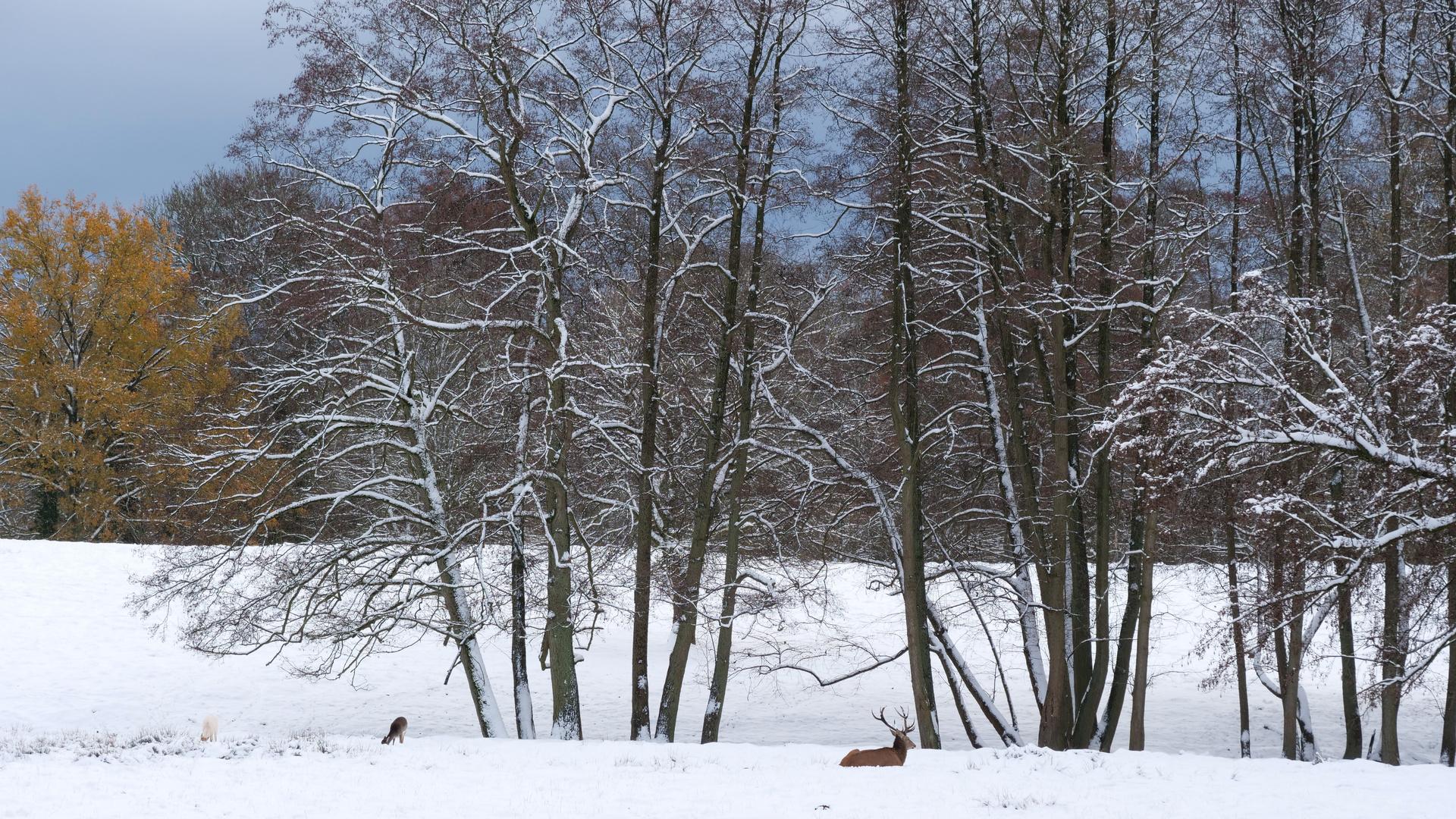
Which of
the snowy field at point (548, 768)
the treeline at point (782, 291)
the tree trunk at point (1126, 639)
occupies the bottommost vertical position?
the snowy field at point (548, 768)

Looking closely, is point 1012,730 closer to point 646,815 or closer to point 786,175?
→ point 646,815

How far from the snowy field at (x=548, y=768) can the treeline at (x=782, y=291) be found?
2.49 metres

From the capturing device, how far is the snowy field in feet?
28.8

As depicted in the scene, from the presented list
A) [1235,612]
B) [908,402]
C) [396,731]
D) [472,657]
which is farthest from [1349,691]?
[396,731]

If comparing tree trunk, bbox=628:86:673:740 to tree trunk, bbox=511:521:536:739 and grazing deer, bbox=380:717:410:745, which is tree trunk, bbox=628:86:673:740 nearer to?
tree trunk, bbox=511:521:536:739

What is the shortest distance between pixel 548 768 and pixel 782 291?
28.9ft

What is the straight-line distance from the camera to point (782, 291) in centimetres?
1702

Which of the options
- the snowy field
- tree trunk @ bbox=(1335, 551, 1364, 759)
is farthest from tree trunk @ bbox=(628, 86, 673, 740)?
tree trunk @ bbox=(1335, 551, 1364, 759)

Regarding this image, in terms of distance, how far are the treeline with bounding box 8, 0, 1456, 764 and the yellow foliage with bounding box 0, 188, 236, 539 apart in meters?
9.91

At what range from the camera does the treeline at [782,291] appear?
14.1 metres

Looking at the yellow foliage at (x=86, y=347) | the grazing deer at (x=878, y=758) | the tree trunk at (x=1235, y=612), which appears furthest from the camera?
the yellow foliage at (x=86, y=347)

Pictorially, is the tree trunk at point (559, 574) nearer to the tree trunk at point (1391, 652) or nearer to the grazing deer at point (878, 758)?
the grazing deer at point (878, 758)

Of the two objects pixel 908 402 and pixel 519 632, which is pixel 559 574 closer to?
pixel 519 632

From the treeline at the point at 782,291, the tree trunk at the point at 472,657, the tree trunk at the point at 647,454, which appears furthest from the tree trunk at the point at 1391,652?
the tree trunk at the point at 472,657
